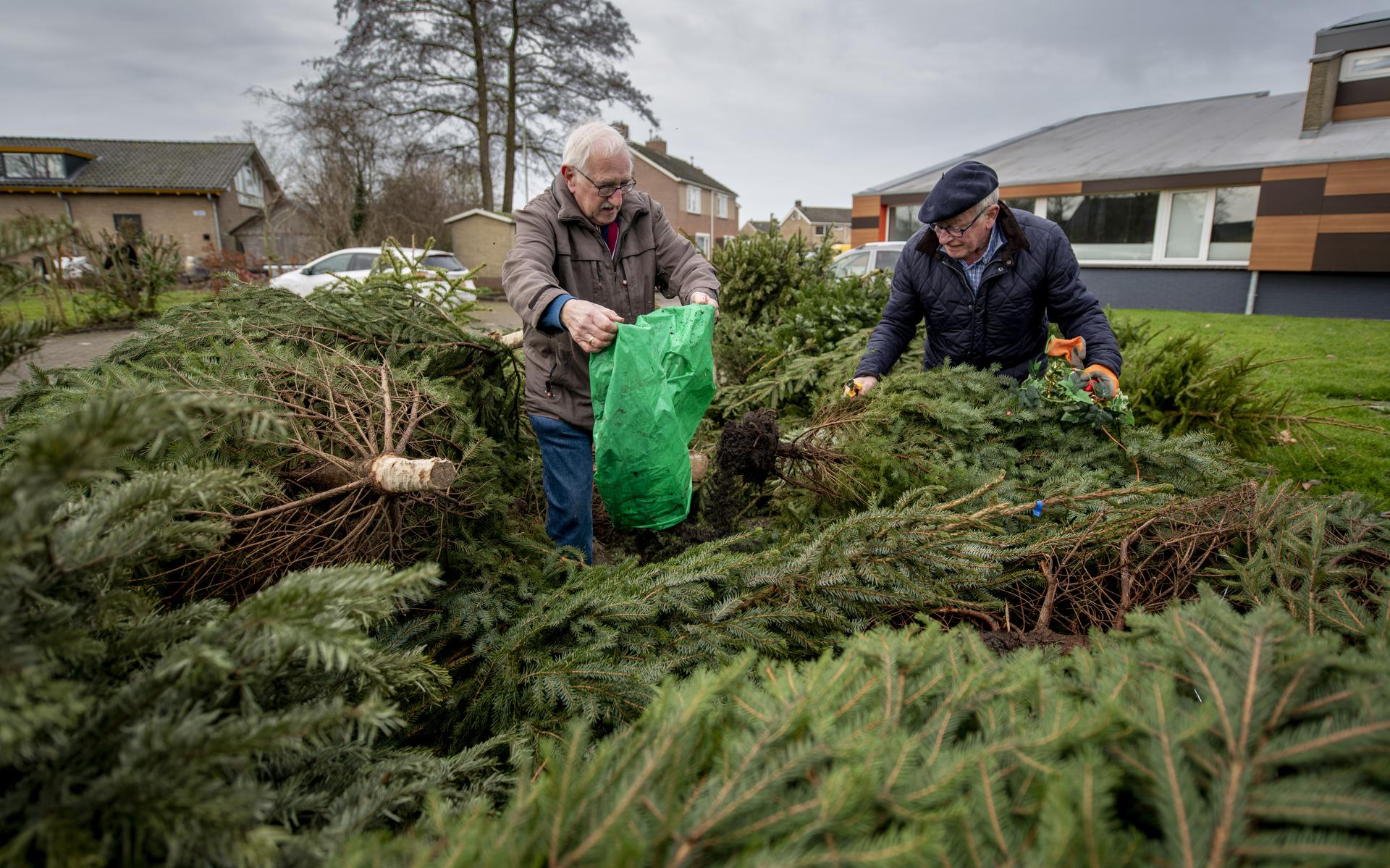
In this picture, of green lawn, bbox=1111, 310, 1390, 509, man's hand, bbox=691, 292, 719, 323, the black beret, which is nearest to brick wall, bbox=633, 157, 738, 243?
green lawn, bbox=1111, 310, 1390, 509

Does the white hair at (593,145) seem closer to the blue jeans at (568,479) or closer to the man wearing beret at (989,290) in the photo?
the blue jeans at (568,479)

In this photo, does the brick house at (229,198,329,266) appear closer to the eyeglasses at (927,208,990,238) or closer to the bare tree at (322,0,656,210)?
the bare tree at (322,0,656,210)

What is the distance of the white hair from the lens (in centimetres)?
252

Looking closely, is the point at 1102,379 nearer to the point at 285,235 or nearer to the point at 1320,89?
the point at 1320,89

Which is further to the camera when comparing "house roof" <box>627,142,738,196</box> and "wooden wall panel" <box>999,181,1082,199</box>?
"house roof" <box>627,142,738,196</box>

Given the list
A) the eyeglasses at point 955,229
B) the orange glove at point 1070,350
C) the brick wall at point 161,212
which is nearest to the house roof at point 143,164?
the brick wall at point 161,212

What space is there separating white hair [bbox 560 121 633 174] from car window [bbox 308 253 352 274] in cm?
1536

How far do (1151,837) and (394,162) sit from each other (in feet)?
80.9

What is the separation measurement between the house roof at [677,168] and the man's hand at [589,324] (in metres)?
36.5

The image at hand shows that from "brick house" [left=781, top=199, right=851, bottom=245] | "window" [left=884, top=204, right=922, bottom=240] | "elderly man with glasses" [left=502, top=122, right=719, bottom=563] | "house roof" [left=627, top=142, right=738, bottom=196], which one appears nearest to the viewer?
"elderly man with glasses" [left=502, top=122, right=719, bottom=563]

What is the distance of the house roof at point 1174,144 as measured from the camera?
1463 centimetres

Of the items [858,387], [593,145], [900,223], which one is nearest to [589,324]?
[593,145]

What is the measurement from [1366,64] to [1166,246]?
505cm

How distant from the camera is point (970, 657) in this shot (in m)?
1.29
